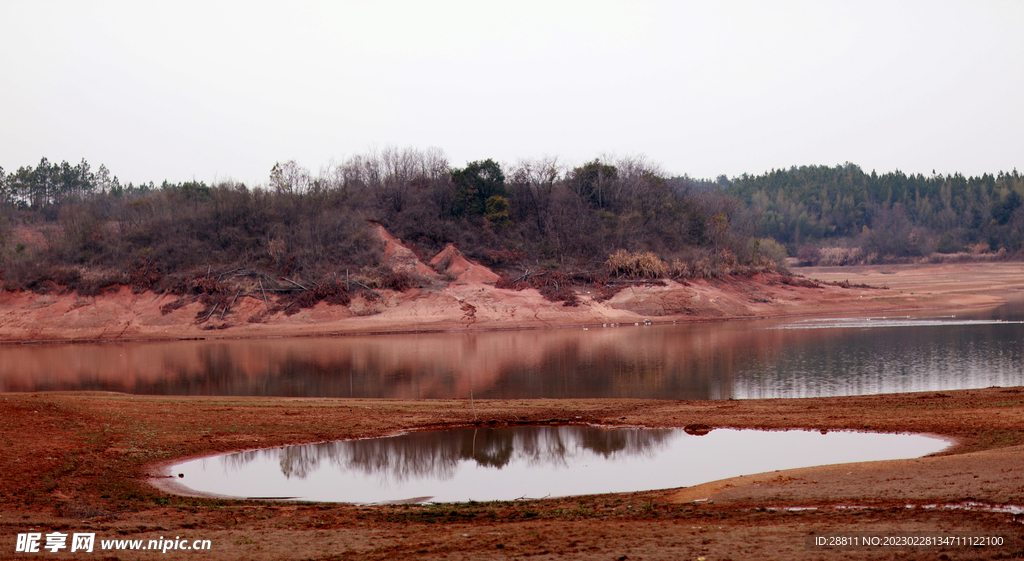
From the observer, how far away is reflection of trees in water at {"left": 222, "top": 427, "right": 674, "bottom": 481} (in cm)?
1514

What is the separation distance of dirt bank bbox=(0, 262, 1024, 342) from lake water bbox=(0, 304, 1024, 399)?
3381 mm

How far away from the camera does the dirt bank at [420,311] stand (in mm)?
48844

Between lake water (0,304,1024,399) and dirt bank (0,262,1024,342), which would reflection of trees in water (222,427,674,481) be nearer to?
lake water (0,304,1024,399)

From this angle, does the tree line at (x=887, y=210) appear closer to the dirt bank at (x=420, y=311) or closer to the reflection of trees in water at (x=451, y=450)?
the dirt bank at (x=420, y=311)

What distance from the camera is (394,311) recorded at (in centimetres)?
5122

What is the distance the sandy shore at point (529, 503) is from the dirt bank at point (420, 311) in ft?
94.9

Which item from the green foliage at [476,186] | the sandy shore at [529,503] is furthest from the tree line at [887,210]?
the sandy shore at [529,503]

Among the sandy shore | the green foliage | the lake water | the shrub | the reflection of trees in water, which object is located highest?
the green foliage

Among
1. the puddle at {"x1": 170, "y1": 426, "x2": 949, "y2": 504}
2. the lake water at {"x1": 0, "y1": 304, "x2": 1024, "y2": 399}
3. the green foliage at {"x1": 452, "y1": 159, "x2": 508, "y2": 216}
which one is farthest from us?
the green foliage at {"x1": 452, "y1": 159, "x2": 508, "y2": 216}

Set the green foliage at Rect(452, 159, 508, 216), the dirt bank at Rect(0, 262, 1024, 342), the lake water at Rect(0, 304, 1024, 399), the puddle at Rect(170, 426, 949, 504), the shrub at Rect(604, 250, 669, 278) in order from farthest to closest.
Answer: the green foliage at Rect(452, 159, 508, 216) → the shrub at Rect(604, 250, 669, 278) → the dirt bank at Rect(0, 262, 1024, 342) → the lake water at Rect(0, 304, 1024, 399) → the puddle at Rect(170, 426, 949, 504)

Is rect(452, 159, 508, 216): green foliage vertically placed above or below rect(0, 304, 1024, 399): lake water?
above

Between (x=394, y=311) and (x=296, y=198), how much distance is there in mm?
20796

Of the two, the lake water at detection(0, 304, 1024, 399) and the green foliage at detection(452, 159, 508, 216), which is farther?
the green foliage at detection(452, 159, 508, 216)

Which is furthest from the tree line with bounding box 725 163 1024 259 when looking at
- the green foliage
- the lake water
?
the lake water
